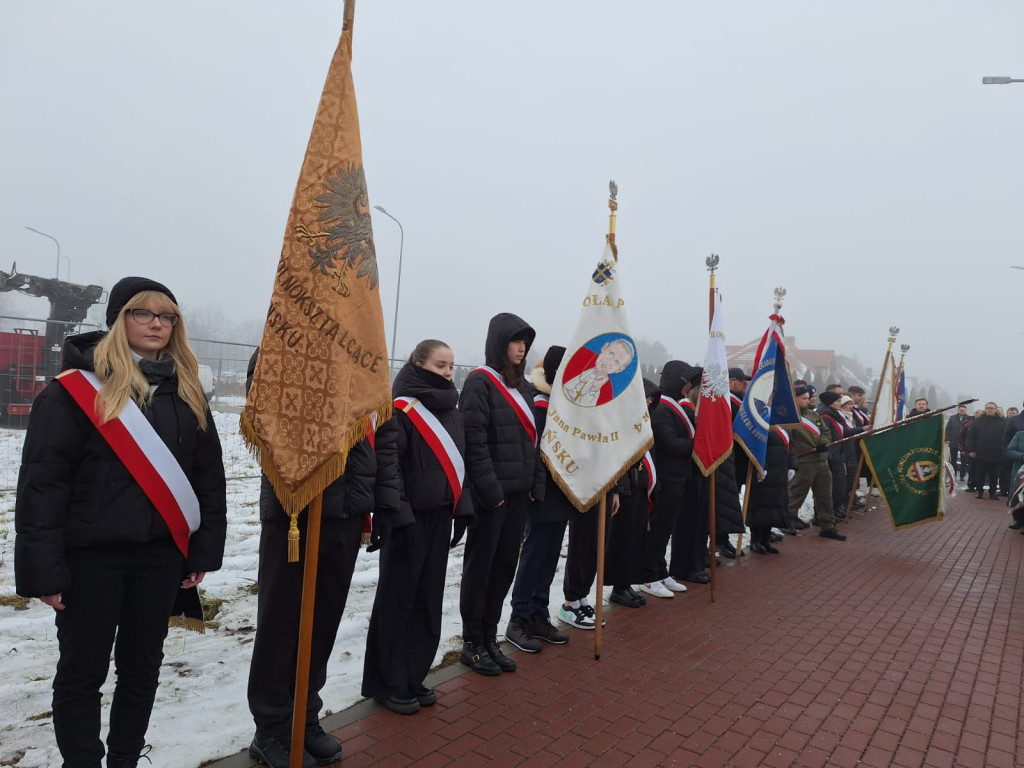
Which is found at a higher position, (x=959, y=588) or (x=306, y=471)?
(x=306, y=471)

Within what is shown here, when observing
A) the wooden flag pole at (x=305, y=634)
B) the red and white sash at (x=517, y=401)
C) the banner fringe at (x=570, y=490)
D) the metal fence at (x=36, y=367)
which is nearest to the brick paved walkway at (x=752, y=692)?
the wooden flag pole at (x=305, y=634)

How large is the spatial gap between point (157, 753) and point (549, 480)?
9.41 feet

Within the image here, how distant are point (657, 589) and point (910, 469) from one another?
212 inches

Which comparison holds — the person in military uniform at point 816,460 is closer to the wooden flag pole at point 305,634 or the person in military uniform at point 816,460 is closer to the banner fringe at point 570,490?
the banner fringe at point 570,490

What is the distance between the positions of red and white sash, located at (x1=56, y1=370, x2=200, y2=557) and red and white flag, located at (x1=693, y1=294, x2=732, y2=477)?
465 cm

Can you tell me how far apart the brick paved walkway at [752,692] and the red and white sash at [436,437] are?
1.20 meters

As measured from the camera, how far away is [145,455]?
8.43 feet

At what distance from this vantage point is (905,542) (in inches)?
380

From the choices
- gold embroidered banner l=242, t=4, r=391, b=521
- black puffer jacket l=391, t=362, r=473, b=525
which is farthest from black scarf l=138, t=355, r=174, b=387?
black puffer jacket l=391, t=362, r=473, b=525

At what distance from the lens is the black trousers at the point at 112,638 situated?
249cm

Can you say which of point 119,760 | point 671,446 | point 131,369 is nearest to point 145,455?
point 131,369

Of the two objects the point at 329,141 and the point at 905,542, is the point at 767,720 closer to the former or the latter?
the point at 329,141

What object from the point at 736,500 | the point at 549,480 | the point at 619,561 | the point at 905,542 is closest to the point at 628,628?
the point at 619,561

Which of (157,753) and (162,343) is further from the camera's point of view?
(157,753)
